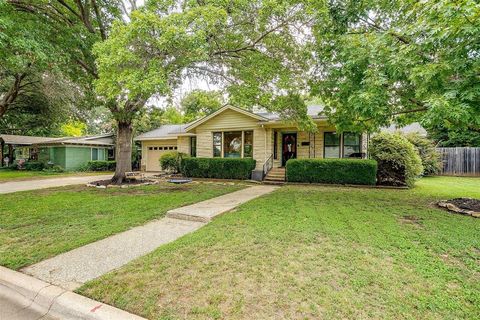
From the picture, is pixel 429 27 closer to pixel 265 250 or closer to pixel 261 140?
pixel 265 250

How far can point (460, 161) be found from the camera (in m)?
15.8

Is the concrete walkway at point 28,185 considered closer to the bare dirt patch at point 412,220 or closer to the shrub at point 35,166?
the shrub at point 35,166

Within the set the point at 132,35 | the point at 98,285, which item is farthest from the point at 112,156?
the point at 98,285

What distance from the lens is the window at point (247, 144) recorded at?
48.7 ft

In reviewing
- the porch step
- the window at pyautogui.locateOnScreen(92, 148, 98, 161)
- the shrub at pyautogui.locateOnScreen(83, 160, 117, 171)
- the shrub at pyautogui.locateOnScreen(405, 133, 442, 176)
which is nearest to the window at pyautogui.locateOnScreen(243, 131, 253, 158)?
the porch step

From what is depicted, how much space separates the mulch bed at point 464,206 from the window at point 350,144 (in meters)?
6.15

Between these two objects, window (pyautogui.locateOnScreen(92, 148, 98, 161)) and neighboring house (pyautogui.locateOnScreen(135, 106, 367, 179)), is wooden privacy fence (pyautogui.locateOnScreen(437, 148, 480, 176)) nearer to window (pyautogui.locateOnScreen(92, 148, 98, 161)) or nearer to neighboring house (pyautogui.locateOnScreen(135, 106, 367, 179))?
neighboring house (pyautogui.locateOnScreen(135, 106, 367, 179))

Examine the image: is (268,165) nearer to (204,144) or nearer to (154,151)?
(204,144)

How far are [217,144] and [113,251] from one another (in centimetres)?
1211

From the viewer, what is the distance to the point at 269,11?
7391 millimetres

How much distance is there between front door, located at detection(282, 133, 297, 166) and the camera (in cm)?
1459

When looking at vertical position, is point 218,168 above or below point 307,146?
below

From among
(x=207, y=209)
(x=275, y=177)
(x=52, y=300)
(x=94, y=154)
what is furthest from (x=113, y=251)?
(x=94, y=154)

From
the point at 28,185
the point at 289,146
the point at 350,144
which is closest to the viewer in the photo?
the point at 28,185
